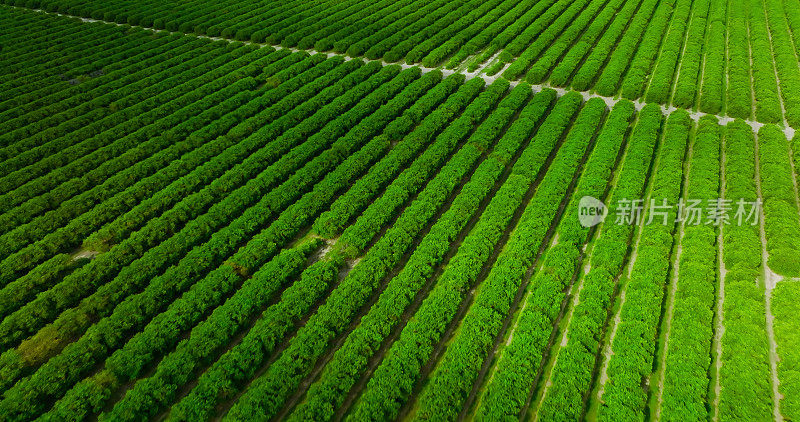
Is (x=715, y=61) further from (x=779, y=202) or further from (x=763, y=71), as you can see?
(x=779, y=202)

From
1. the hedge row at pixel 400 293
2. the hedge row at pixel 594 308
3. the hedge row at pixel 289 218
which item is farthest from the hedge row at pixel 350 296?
the hedge row at pixel 594 308

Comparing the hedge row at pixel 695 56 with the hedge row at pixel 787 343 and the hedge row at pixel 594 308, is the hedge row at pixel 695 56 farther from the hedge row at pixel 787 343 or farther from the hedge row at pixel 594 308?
the hedge row at pixel 787 343

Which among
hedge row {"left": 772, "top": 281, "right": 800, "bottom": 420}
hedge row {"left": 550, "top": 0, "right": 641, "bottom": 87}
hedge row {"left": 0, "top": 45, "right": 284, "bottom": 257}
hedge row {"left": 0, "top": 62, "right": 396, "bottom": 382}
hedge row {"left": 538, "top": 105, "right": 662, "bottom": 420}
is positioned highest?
hedge row {"left": 550, "top": 0, "right": 641, "bottom": 87}

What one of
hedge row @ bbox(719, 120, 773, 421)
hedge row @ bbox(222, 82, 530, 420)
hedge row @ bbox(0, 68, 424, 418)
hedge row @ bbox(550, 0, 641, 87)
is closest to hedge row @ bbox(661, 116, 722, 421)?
hedge row @ bbox(719, 120, 773, 421)

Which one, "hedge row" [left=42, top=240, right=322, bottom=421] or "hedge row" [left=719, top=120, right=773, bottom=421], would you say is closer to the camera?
"hedge row" [left=719, top=120, right=773, bottom=421]

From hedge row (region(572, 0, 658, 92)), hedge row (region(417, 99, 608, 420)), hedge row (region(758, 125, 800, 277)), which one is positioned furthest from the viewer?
hedge row (region(572, 0, 658, 92))

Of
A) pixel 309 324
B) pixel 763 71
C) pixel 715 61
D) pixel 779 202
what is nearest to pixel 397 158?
pixel 309 324
